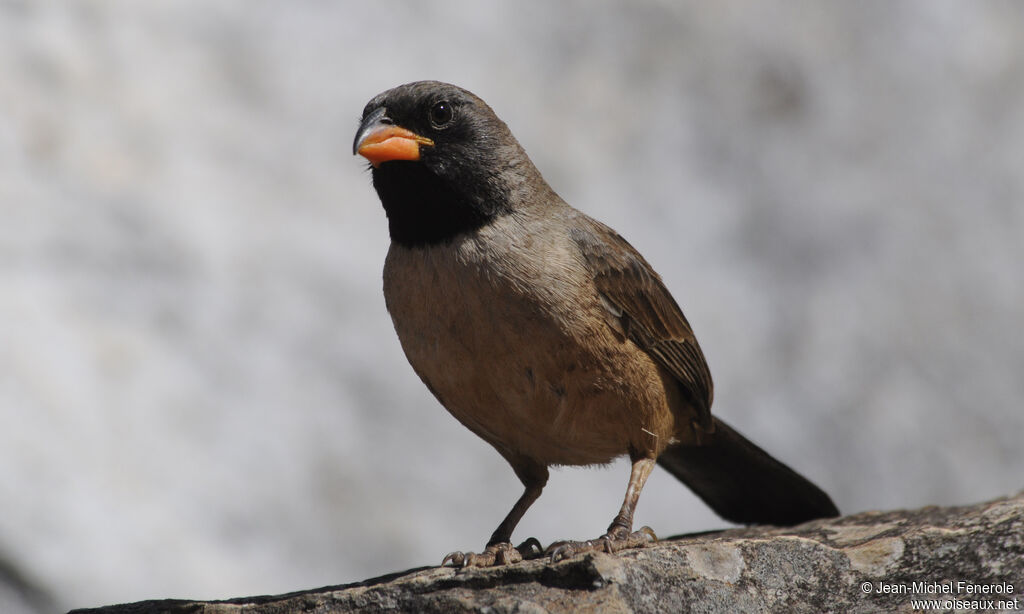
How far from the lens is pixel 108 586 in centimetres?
613

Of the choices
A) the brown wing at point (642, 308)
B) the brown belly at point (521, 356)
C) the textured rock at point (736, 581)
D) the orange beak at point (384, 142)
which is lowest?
the textured rock at point (736, 581)

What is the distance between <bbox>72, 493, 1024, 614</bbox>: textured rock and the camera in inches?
140

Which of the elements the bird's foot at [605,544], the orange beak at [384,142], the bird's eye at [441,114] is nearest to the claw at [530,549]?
the bird's foot at [605,544]

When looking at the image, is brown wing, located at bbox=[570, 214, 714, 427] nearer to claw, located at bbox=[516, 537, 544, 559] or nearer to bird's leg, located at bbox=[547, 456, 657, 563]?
bird's leg, located at bbox=[547, 456, 657, 563]

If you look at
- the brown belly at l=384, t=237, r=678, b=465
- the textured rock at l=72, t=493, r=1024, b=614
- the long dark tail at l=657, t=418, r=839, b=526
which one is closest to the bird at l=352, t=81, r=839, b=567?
the brown belly at l=384, t=237, r=678, b=465

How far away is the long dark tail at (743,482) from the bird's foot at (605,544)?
3.92 ft

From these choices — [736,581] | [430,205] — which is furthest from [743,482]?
[430,205]

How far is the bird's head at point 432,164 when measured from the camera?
14.7ft

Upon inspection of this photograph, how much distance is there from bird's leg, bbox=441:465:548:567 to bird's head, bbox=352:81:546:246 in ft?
3.89

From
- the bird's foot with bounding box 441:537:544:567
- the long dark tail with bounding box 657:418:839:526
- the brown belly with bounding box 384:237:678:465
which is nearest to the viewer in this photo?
the bird's foot with bounding box 441:537:544:567

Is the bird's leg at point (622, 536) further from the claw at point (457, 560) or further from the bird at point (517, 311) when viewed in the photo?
the claw at point (457, 560)

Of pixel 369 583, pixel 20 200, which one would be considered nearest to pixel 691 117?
pixel 20 200

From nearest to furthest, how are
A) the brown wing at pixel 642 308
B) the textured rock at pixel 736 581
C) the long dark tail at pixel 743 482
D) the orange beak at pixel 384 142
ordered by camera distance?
the textured rock at pixel 736 581 → the orange beak at pixel 384 142 → the brown wing at pixel 642 308 → the long dark tail at pixel 743 482

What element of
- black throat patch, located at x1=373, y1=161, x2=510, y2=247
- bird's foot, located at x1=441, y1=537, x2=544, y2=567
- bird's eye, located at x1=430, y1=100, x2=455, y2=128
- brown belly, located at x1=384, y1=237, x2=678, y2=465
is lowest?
bird's foot, located at x1=441, y1=537, x2=544, y2=567
